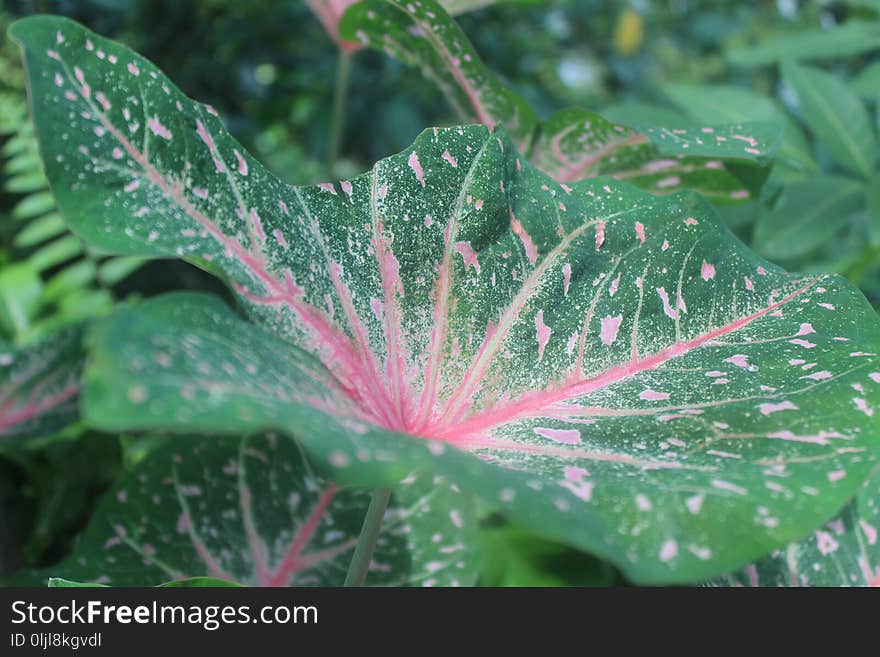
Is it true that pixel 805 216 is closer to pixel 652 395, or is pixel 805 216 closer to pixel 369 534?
pixel 652 395

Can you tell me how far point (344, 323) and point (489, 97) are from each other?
0.44 metres

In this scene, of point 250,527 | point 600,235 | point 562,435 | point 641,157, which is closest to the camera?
point 562,435

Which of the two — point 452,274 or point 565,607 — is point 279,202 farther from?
point 565,607

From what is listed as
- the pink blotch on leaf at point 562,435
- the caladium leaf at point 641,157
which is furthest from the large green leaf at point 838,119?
the pink blotch on leaf at point 562,435

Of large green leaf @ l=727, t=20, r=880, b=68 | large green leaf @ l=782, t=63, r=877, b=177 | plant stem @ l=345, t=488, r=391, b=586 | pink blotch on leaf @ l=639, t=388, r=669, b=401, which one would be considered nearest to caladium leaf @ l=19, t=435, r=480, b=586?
plant stem @ l=345, t=488, r=391, b=586

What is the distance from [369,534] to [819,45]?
1288 millimetres

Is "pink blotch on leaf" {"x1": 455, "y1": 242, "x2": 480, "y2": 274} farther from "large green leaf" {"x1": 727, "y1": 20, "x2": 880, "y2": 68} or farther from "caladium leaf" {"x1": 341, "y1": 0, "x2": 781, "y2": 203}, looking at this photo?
"large green leaf" {"x1": 727, "y1": 20, "x2": 880, "y2": 68}

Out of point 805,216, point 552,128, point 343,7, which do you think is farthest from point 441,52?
point 805,216

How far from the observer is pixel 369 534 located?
58 cm

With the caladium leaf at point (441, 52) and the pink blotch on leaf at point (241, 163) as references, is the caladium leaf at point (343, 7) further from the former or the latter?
the pink blotch on leaf at point (241, 163)

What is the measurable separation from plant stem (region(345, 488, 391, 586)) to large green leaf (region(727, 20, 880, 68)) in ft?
3.95

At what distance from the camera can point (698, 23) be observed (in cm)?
349

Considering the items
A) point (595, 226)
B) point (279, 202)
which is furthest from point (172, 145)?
point (595, 226)

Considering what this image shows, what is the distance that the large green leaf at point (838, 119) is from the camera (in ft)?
3.88
